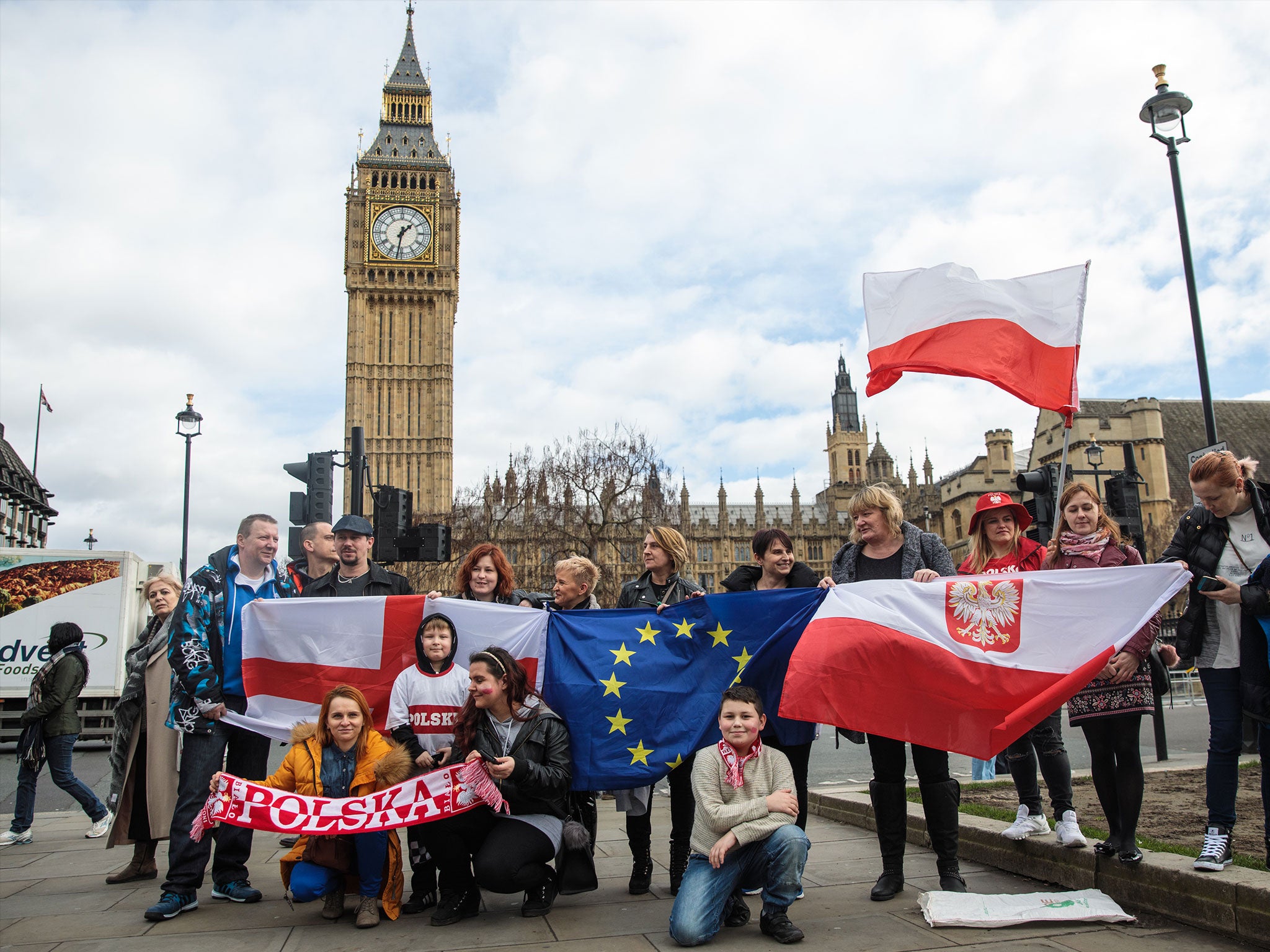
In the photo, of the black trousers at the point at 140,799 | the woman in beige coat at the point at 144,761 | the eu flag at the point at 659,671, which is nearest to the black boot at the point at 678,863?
the eu flag at the point at 659,671

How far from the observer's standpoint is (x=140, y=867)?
19.7ft

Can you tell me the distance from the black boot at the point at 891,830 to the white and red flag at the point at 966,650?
0.42 meters

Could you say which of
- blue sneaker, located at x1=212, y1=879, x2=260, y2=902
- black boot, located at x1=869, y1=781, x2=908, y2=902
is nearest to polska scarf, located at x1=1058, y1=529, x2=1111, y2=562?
black boot, located at x1=869, y1=781, x2=908, y2=902

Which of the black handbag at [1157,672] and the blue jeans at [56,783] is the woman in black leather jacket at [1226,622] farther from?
the blue jeans at [56,783]

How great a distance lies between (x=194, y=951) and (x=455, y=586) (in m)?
2.52

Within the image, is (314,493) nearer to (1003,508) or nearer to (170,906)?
(170,906)

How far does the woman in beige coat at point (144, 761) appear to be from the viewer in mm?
5617

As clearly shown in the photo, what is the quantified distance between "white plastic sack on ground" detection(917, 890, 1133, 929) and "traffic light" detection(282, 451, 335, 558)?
860 centimetres

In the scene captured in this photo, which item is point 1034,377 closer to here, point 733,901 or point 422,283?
point 733,901

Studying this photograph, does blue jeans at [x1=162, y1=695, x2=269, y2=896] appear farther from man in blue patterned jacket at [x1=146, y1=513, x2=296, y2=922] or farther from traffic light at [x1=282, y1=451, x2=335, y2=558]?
traffic light at [x1=282, y1=451, x2=335, y2=558]

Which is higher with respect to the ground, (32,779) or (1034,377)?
(1034,377)

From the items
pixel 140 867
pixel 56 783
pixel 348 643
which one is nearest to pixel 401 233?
pixel 56 783

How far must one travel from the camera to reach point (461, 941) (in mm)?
4402

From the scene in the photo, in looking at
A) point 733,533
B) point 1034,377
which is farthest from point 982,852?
point 733,533
